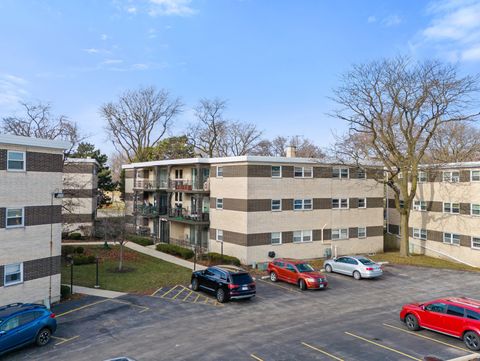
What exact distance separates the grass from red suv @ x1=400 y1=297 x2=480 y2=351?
46.2ft

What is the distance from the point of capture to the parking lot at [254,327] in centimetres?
1465

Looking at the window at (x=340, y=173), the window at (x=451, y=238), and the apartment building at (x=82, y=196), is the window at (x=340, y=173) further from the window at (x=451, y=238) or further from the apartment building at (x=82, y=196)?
the apartment building at (x=82, y=196)

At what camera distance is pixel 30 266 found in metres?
19.5

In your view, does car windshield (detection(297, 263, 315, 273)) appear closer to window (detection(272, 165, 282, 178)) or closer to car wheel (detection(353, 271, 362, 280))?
car wheel (detection(353, 271, 362, 280))

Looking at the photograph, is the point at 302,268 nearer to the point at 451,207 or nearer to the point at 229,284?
the point at 229,284

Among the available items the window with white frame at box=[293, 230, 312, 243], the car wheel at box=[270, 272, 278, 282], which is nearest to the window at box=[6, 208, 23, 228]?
the car wheel at box=[270, 272, 278, 282]

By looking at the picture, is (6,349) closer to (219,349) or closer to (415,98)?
(219,349)

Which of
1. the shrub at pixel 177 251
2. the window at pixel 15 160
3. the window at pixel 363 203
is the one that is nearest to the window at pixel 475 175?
the window at pixel 363 203

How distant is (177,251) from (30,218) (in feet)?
53.5

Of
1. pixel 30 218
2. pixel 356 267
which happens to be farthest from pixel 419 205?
pixel 30 218

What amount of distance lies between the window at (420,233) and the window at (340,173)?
35.9ft

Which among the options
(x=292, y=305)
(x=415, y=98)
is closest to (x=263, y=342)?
(x=292, y=305)

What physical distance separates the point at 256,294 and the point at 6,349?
1335cm

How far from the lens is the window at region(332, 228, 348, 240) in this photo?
35281 mm
